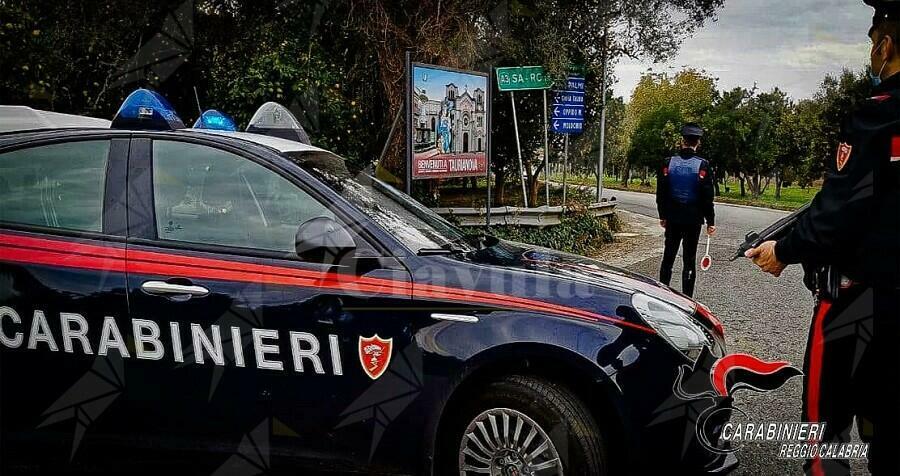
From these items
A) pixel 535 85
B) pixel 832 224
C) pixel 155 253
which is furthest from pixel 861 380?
pixel 535 85

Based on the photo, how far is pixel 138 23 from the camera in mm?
9742

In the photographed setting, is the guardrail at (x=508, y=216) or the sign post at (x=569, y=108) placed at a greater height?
the sign post at (x=569, y=108)

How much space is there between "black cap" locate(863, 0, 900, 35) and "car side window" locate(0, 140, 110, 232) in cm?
314

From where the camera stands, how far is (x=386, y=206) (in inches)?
129

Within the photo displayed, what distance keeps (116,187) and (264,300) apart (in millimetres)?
884

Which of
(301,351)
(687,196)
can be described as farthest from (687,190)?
(301,351)

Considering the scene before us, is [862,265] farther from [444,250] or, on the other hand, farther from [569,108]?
[569,108]

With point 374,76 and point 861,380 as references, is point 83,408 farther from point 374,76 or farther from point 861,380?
point 374,76

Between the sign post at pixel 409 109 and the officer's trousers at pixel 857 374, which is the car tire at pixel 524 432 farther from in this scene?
the sign post at pixel 409 109

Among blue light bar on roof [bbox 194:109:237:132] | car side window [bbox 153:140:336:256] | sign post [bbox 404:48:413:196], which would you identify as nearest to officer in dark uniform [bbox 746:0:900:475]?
car side window [bbox 153:140:336:256]

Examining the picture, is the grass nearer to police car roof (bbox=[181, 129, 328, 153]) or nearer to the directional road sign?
the directional road sign

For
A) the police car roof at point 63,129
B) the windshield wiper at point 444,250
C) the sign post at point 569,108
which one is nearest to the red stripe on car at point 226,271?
the windshield wiper at point 444,250

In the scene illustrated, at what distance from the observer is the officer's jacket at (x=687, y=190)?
6.62 m

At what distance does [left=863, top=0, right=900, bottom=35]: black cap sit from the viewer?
89.8 inches
